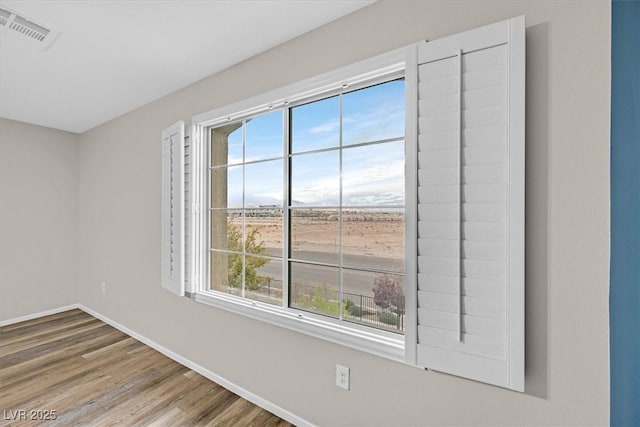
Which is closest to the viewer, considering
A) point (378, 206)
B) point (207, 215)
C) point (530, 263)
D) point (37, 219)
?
point (530, 263)

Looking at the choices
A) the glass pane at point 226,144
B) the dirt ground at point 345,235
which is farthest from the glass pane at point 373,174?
the glass pane at point 226,144

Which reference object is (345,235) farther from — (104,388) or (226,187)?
(104,388)

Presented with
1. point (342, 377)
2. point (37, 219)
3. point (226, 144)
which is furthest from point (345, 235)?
point (37, 219)

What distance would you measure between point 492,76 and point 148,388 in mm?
2865

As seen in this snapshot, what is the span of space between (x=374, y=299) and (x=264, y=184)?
3.57ft

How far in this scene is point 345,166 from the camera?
1.81m

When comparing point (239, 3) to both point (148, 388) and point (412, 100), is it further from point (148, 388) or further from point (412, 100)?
point (148, 388)

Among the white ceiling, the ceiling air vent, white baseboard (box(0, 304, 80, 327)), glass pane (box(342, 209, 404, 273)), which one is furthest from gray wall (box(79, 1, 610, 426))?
white baseboard (box(0, 304, 80, 327))

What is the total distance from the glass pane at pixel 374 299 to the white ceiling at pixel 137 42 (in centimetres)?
144

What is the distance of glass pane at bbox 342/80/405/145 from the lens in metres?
1.63

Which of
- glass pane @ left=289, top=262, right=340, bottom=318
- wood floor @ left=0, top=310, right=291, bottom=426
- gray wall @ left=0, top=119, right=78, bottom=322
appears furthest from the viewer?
gray wall @ left=0, top=119, right=78, bottom=322

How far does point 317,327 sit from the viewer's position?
1.79m

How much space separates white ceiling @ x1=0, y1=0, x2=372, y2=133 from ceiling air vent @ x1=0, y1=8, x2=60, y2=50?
39 mm

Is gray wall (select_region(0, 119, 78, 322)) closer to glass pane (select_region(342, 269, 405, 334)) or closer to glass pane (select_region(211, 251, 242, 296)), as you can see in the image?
glass pane (select_region(211, 251, 242, 296))
